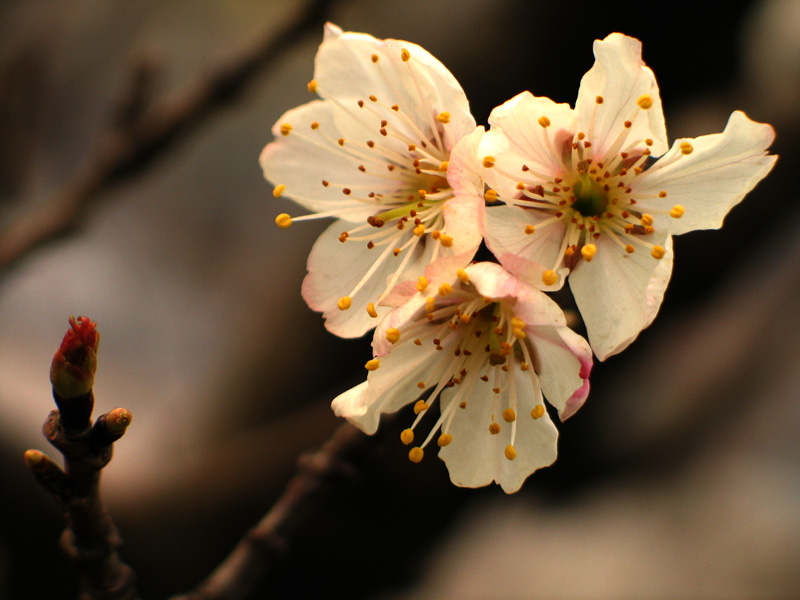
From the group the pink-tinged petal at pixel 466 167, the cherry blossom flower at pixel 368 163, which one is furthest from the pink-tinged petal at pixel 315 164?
the pink-tinged petal at pixel 466 167

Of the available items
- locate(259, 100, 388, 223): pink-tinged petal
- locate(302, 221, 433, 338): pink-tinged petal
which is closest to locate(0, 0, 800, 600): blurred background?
locate(259, 100, 388, 223): pink-tinged petal

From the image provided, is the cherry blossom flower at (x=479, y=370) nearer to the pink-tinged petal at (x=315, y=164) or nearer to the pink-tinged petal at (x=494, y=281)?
the pink-tinged petal at (x=494, y=281)

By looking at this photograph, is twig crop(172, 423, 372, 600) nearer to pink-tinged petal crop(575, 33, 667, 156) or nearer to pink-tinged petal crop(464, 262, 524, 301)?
pink-tinged petal crop(464, 262, 524, 301)

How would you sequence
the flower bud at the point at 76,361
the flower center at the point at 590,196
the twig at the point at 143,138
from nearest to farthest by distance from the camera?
the flower bud at the point at 76,361, the flower center at the point at 590,196, the twig at the point at 143,138

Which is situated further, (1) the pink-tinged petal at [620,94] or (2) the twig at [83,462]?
(1) the pink-tinged petal at [620,94]

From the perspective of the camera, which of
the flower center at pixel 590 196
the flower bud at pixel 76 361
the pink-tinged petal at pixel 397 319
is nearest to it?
the flower bud at pixel 76 361

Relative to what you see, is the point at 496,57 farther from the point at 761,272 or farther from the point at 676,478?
the point at 676,478
